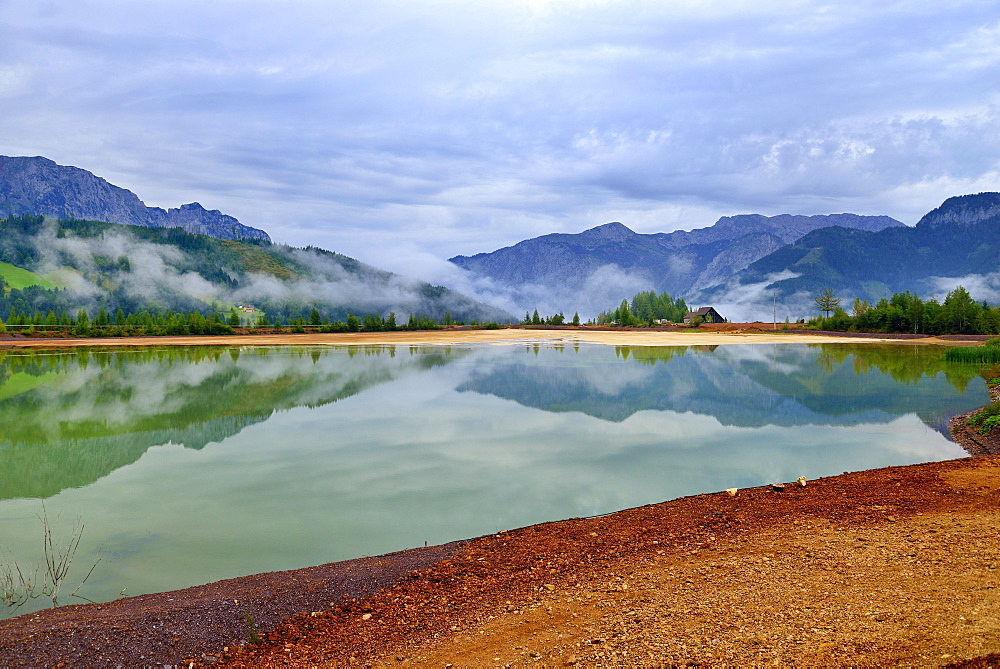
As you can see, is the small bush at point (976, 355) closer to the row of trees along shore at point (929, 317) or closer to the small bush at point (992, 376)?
the small bush at point (992, 376)

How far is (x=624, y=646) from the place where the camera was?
5.73 m

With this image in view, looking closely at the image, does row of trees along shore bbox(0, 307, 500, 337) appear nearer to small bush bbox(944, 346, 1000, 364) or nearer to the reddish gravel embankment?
small bush bbox(944, 346, 1000, 364)

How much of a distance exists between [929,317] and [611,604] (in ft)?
325

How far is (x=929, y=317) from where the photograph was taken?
85500mm

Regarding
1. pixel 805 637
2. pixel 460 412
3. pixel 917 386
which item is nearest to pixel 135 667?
pixel 805 637

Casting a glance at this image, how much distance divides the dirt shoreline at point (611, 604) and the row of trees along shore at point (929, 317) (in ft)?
293

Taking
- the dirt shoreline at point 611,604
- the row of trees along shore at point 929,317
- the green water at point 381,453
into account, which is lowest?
the green water at point 381,453

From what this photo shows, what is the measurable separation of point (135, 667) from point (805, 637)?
6544 mm

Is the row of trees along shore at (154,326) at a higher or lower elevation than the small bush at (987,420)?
higher

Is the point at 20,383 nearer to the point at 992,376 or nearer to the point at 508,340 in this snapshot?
the point at 992,376

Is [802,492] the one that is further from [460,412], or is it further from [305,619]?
[460,412]

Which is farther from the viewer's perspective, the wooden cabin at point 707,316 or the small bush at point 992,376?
the wooden cabin at point 707,316

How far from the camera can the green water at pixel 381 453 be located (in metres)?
10.5

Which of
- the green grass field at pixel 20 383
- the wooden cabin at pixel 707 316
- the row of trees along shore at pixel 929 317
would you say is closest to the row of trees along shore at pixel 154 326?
the wooden cabin at pixel 707 316
